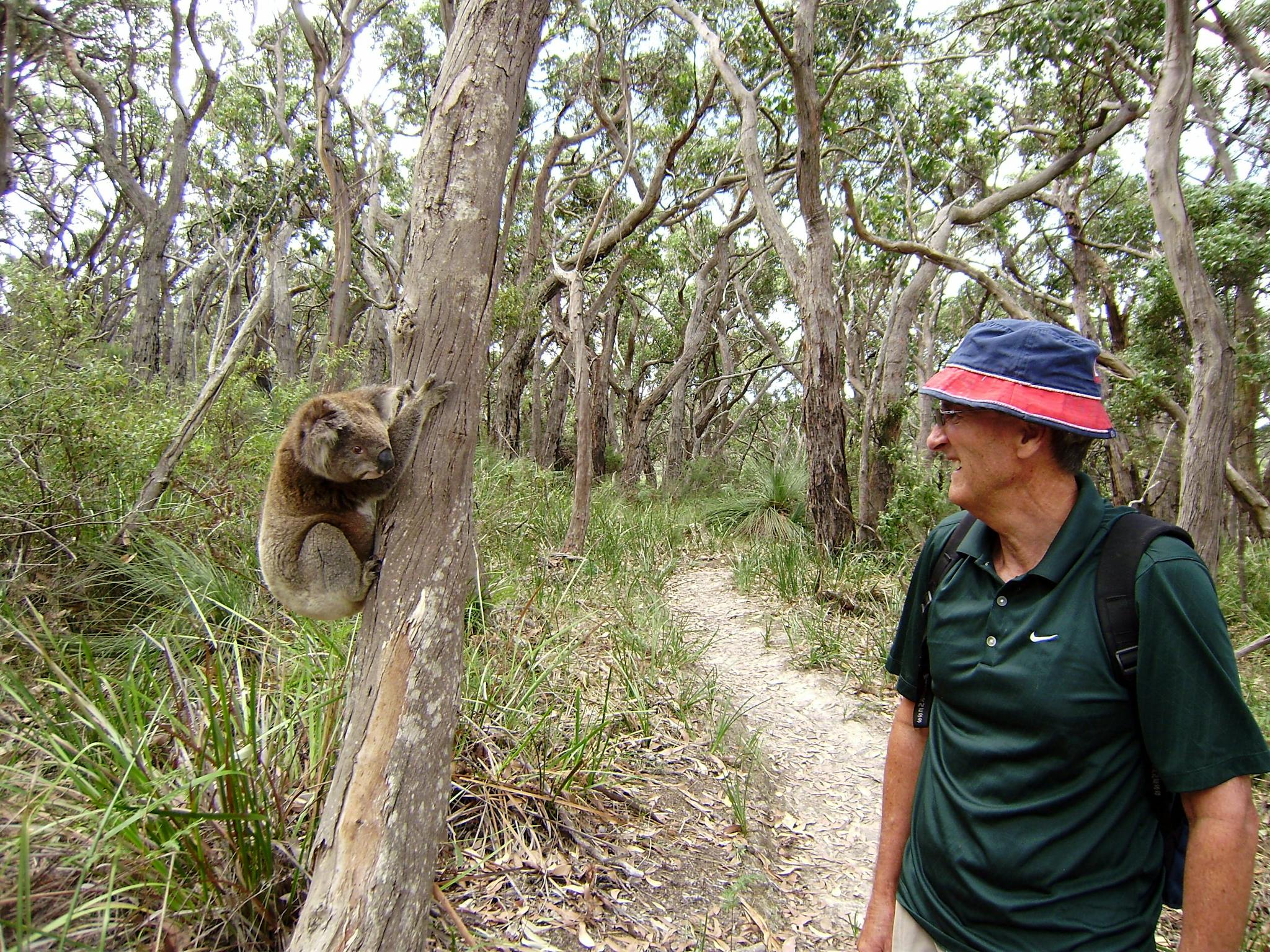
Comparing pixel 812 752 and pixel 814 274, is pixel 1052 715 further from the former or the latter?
pixel 814 274

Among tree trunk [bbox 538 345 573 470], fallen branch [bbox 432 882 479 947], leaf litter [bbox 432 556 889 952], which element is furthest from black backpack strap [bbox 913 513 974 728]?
tree trunk [bbox 538 345 573 470]

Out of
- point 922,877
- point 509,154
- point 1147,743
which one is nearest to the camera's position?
point 1147,743

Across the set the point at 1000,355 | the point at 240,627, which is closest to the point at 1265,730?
the point at 1000,355

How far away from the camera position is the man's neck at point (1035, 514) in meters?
1.52

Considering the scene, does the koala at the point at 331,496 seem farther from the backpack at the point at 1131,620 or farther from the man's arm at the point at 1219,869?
the man's arm at the point at 1219,869

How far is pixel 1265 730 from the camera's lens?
14.2 feet

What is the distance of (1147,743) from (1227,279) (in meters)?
8.47

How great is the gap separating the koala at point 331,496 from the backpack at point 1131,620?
1678 mm

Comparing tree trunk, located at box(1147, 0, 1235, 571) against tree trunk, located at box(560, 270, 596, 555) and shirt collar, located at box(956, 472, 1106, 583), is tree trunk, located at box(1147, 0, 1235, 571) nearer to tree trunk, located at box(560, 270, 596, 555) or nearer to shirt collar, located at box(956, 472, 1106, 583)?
shirt collar, located at box(956, 472, 1106, 583)

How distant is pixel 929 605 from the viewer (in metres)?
1.74

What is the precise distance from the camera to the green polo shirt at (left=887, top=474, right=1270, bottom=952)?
1213 mm

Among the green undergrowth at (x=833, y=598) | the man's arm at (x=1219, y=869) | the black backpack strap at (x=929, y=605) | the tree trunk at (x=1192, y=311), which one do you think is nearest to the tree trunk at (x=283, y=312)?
the green undergrowth at (x=833, y=598)

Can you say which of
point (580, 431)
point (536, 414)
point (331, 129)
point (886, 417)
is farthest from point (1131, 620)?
point (536, 414)

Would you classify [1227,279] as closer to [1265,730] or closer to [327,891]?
[1265,730]
